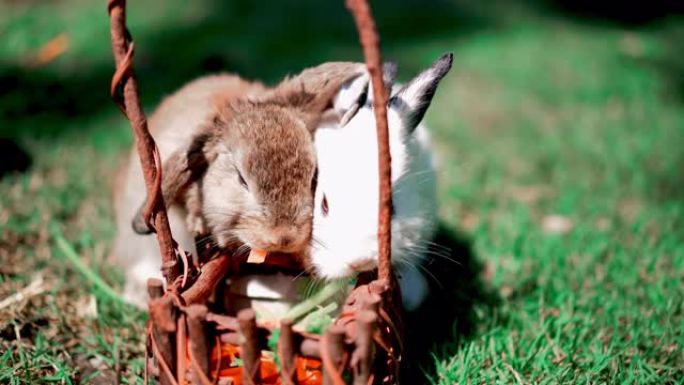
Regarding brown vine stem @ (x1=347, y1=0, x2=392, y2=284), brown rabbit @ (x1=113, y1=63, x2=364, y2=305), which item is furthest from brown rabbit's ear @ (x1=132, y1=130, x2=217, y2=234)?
brown vine stem @ (x1=347, y1=0, x2=392, y2=284)

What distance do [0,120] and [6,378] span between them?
270 cm

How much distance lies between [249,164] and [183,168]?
275 mm

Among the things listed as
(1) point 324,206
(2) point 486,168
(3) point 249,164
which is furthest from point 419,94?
(2) point 486,168

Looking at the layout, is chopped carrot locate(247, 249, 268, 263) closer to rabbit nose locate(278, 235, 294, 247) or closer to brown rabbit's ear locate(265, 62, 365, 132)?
rabbit nose locate(278, 235, 294, 247)

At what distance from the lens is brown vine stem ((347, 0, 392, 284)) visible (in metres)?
1.81

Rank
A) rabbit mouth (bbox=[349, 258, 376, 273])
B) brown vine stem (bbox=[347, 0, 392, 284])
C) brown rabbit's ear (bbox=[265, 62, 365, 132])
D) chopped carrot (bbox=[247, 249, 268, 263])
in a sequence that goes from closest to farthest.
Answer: brown vine stem (bbox=[347, 0, 392, 284]) → rabbit mouth (bbox=[349, 258, 376, 273]) → chopped carrot (bbox=[247, 249, 268, 263]) → brown rabbit's ear (bbox=[265, 62, 365, 132])

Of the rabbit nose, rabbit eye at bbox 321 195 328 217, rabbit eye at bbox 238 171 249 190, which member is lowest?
the rabbit nose

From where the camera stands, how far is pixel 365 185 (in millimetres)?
2266

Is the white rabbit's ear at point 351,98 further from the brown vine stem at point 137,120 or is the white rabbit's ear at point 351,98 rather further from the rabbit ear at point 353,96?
the brown vine stem at point 137,120

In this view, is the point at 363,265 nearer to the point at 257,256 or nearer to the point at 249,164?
the point at 257,256

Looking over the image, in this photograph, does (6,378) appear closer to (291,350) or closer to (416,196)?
(291,350)

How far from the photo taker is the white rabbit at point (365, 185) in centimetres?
Result: 224

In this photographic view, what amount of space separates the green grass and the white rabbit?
59cm

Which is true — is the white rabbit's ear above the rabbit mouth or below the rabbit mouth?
above
